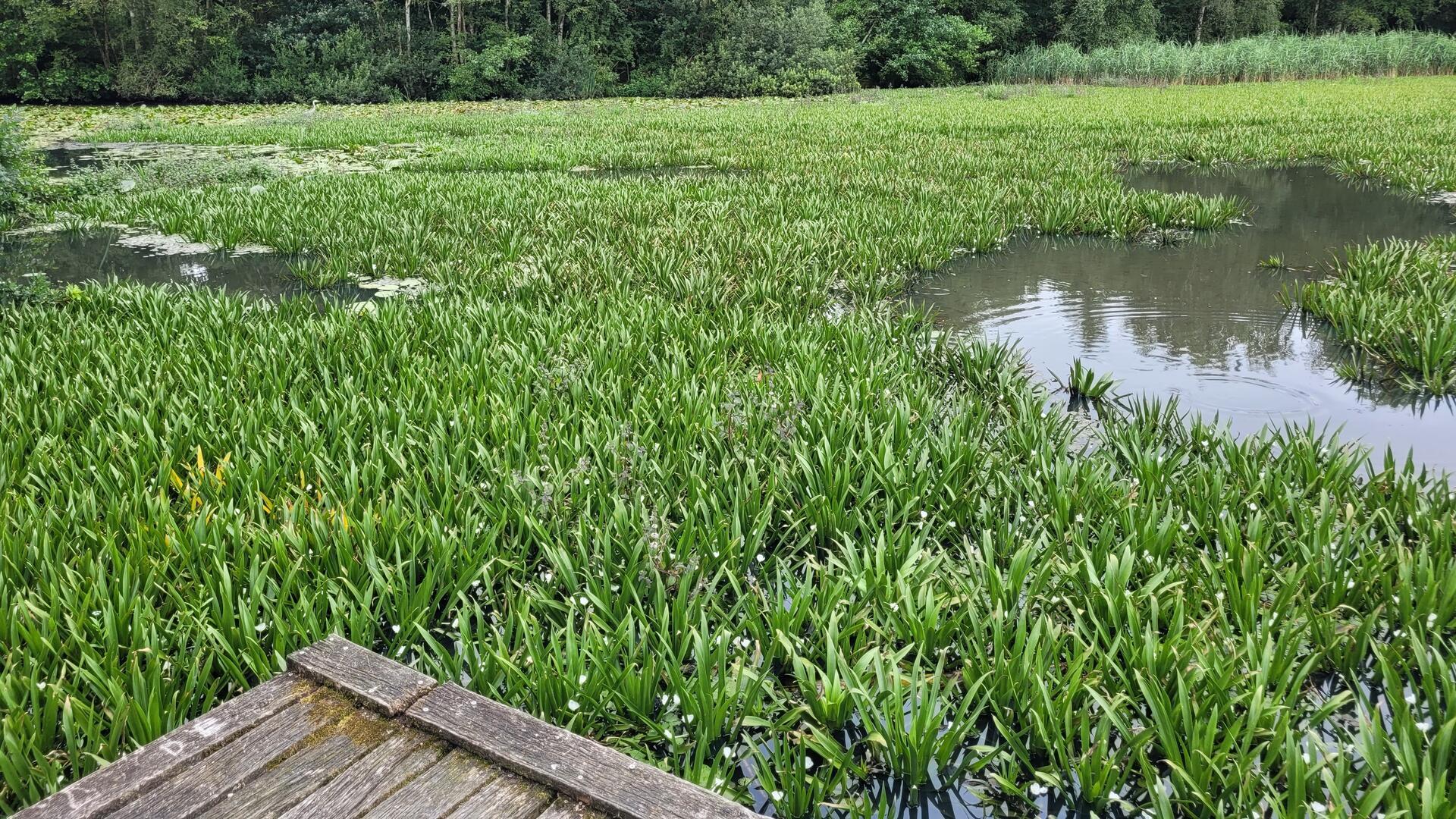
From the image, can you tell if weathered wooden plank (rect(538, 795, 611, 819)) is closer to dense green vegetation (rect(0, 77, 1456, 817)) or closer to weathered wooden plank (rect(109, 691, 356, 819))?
dense green vegetation (rect(0, 77, 1456, 817))

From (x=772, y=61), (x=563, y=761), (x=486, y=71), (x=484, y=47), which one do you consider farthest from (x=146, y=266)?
(x=484, y=47)

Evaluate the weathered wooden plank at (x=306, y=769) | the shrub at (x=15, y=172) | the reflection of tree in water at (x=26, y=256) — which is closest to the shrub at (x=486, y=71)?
the shrub at (x=15, y=172)

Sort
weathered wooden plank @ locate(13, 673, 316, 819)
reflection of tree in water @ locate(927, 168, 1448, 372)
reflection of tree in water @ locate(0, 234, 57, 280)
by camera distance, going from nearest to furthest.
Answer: weathered wooden plank @ locate(13, 673, 316, 819), reflection of tree in water @ locate(927, 168, 1448, 372), reflection of tree in water @ locate(0, 234, 57, 280)

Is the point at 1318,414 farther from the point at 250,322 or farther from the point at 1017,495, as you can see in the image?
the point at 250,322

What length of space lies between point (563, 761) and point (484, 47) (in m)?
36.1

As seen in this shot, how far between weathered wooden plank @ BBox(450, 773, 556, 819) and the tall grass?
3461cm

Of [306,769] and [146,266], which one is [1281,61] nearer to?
[146,266]

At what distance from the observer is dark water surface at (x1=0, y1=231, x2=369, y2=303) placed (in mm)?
5777

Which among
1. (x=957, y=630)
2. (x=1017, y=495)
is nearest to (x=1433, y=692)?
(x=957, y=630)

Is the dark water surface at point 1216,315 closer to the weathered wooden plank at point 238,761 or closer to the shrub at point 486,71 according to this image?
the weathered wooden plank at point 238,761

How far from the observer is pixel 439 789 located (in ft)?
4.71

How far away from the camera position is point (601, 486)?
2.68 meters

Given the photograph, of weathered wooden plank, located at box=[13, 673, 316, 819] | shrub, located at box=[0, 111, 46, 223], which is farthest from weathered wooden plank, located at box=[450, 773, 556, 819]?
shrub, located at box=[0, 111, 46, 223]

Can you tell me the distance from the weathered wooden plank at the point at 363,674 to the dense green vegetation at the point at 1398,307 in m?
4.02
